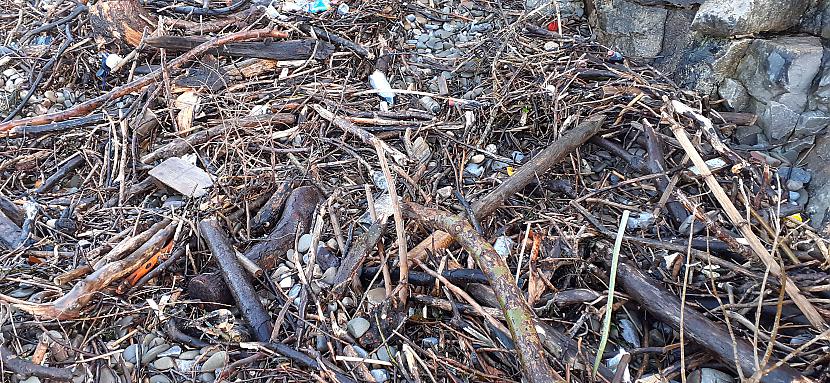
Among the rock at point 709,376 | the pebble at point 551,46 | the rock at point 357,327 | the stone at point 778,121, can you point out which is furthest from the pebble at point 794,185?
the rock at point 357,327

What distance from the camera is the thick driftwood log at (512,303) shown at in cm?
171

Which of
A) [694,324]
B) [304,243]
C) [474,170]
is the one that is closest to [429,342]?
[304,243]

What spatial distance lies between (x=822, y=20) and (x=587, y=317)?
2.12 metres

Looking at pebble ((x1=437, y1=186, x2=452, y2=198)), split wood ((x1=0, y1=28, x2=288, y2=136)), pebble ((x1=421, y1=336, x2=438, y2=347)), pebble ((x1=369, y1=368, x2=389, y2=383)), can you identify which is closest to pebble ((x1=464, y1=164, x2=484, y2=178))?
pebble ((x1=437, y1=186, x2=452, y2=198))

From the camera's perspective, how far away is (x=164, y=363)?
2053mm

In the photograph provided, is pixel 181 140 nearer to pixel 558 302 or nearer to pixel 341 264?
pixel 341 264

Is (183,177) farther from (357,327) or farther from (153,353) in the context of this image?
(357,327)

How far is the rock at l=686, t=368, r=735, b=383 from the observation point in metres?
1.92

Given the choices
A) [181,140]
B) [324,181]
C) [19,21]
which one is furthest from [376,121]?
[19,21]

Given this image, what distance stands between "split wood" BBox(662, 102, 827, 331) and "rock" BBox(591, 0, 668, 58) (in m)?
0.86

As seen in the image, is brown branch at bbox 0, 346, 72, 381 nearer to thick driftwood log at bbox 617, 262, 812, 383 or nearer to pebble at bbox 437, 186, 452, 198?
pebble at bbox 437, 186, 452, 198

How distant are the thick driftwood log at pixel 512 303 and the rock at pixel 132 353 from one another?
1186 millimetres

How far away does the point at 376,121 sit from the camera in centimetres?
315

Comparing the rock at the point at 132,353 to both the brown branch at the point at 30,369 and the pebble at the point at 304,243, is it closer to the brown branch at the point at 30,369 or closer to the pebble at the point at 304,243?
the brown branch at the point at 30,369
